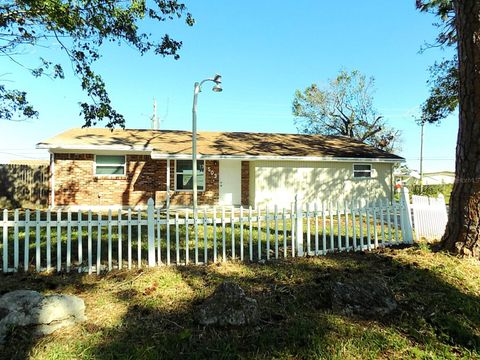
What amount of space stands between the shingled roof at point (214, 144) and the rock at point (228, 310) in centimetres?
1083

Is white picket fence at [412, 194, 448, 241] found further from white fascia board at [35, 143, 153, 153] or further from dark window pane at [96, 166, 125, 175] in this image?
dark window pane at [96, 166, 125, 175]

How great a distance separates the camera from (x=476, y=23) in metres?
5.58

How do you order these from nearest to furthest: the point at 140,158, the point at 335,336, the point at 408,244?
the point at 335,336 → the point at 408,244 → the point at 140,158

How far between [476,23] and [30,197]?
16162mm

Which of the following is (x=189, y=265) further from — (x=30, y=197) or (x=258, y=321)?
(x=30, y=197)

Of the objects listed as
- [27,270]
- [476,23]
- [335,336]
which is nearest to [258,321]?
[335,336]

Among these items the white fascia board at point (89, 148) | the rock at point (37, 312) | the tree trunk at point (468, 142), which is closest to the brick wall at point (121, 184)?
the white fascia board at point (89, 148)

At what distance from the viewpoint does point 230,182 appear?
625 inches

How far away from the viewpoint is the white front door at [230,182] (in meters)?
15.7

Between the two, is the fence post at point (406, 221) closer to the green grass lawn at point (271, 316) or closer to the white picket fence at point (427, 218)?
the white picket fence at point (427, 218)

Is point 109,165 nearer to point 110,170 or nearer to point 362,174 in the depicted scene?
point 110,170

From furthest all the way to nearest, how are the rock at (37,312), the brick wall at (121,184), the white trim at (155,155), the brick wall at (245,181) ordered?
the brick wall at (245,181)
the brick wall at (121,184)
the white trim at (155,155)
the rock at (37,312)

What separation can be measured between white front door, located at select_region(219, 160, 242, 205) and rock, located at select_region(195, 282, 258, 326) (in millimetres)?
11897

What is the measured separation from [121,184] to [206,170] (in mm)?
3636
